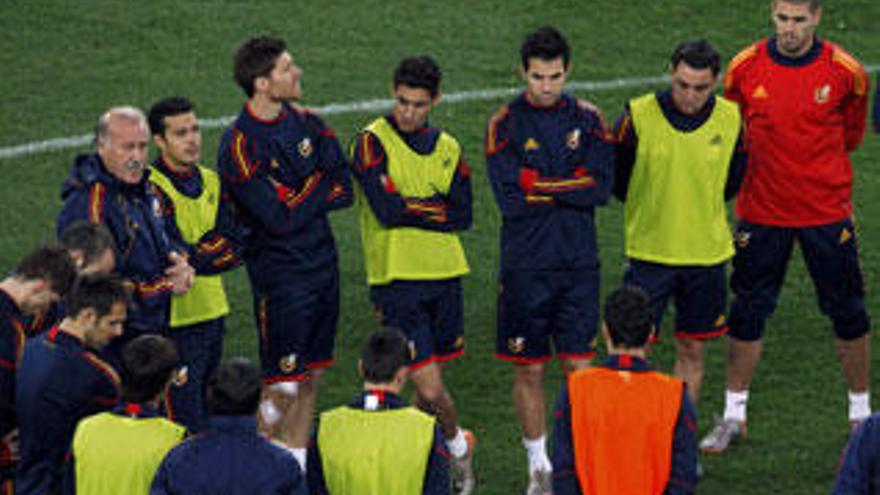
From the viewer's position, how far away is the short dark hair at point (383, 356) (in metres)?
7.49

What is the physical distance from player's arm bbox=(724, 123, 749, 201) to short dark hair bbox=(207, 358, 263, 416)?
12.3ft

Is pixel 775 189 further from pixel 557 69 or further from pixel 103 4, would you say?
pixel 103 4

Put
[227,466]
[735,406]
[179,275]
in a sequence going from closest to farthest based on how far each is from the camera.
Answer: [227,466], [179,275], [735,406]

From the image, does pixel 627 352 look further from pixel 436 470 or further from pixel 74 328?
pixel 74 328

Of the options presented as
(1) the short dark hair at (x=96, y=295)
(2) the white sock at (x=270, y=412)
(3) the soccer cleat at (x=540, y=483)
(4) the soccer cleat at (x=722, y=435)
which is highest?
(1) the short dark hair at (x=96, y=295)

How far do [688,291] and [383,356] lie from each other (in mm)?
3118

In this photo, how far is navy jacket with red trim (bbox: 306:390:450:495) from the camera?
746 cm

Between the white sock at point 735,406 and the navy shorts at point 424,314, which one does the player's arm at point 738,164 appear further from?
the navy shorts at point 424,314

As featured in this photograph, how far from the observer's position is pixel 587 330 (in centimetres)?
997

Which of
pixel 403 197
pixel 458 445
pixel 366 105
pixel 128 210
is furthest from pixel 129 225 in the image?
pixel 366 105

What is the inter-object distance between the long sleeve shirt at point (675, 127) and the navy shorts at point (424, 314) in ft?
3.24

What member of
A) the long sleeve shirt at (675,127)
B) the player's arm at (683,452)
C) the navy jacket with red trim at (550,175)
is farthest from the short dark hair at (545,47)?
the player's arm at (683,452)

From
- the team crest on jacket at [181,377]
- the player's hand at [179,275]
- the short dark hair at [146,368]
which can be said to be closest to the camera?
the short dark hair at [146,368]

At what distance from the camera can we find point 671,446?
7605 millimetres
